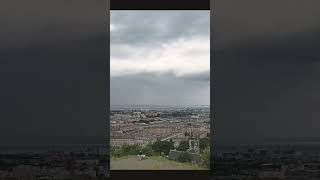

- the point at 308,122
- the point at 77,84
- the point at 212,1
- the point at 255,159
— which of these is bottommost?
the point at 255,159

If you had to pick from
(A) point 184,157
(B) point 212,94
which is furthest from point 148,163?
(B) point 212,94

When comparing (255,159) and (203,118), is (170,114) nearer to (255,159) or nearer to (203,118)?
(203,118)

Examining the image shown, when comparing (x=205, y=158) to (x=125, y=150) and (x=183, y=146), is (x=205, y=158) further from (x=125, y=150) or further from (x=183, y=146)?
(x=125, y=150)

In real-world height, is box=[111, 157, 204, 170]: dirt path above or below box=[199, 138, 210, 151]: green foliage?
below

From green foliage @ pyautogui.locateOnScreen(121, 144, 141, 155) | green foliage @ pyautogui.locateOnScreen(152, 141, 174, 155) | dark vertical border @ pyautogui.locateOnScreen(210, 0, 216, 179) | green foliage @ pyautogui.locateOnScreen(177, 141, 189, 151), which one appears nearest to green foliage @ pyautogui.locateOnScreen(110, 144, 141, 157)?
green foliage @ pyautogui.locateOnScreen(121, 144, 141, 155)

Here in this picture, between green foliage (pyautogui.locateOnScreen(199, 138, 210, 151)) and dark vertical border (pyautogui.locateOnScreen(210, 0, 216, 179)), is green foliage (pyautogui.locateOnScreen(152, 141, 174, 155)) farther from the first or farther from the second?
dark vertical border (pyautogui.locateOnScreen(210, 0, 216, 179))

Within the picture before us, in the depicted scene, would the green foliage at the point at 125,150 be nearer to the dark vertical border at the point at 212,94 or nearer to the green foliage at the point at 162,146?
the green foliage at the point at 162,146

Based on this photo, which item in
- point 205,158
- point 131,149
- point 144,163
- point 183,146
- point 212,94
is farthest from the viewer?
point 131,149

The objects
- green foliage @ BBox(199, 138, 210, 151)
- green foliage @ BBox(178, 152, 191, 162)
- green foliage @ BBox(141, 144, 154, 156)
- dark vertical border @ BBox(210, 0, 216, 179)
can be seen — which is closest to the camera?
dark vertical border @ BBox(210, 0, 216, 179)

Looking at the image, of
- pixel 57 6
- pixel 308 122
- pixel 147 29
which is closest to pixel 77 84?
pixel 57 6

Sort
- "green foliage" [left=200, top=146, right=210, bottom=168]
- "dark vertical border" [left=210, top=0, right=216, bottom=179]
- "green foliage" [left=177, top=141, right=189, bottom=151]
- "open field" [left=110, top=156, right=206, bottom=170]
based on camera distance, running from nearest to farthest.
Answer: "dark vertical border" [left=210, top=0, right=216, bottom=179], "green foliage" [left=200, top=146, right=210, bottom=168], "open field" [left=110, top=156, right=206, bottom=170], "green foliage" [left=177, top=141, right=189, bottom=151]

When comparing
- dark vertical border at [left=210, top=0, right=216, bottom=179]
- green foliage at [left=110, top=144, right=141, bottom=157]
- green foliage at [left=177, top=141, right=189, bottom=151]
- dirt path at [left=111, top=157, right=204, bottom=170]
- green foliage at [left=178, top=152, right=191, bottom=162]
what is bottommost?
dirt path at [left=111, top=157, right=204, bottom=170]
